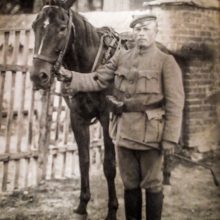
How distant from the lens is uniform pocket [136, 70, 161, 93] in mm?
2094

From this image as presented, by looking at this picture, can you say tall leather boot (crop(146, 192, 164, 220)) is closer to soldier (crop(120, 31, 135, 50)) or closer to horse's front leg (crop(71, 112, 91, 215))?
horse's front leg (crop(71, 112, 91, 215))

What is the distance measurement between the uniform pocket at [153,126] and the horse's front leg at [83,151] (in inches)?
28.2

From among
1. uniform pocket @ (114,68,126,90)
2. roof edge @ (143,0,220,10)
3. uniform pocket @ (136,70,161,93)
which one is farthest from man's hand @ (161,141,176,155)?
roof edge @ (143,0,220,10)

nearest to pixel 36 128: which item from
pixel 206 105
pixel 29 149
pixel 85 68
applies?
pixel 29 149

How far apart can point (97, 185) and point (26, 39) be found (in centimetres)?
127

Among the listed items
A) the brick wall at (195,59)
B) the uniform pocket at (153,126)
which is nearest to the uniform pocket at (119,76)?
the uniform pocket at (153,126)

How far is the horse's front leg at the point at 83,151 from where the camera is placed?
8.87 ft

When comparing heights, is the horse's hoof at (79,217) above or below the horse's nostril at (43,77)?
below

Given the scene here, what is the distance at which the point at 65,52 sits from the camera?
2342mm

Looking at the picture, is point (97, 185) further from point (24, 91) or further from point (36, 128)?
point (24, 91)

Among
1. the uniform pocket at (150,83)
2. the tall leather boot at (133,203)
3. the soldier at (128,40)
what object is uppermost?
the soldier at (128,40)

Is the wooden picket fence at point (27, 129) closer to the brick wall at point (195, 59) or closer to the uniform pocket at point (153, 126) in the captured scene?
the brick wall at point (195, 59)

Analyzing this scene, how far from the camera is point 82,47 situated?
2.46 metres

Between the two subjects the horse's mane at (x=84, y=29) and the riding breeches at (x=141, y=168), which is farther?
the horse's mane at (x=84, y=29)
